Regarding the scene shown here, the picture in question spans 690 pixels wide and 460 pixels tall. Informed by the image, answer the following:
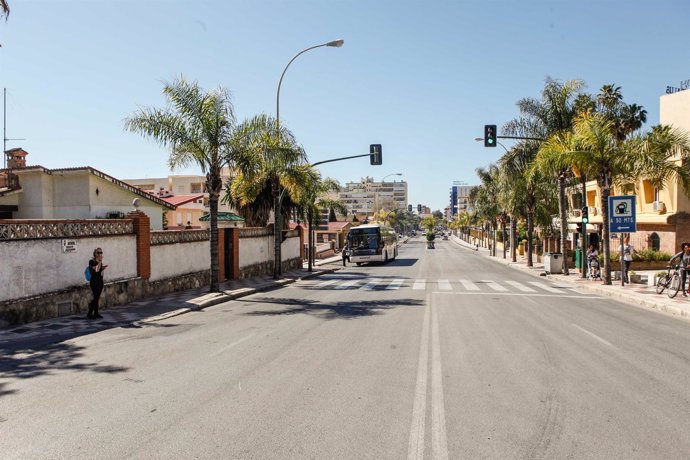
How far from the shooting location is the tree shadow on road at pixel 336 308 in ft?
45.1

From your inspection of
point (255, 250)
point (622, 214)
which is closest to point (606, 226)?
point (622, 214)

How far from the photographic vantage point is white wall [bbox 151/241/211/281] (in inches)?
710

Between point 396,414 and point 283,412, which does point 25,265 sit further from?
point 396,414

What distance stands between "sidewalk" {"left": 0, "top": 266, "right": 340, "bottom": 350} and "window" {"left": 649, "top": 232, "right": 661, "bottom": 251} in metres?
29.4

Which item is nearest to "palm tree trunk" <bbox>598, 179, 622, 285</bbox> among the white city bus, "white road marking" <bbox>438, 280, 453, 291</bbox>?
"white road marking" <bbox>438, 280, 453, 291</bbox>

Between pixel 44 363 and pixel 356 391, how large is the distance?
210 inches

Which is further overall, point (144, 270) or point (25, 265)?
point (144, 270)

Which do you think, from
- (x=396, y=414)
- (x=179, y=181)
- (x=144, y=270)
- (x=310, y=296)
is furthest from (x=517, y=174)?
(x=179, y=181)

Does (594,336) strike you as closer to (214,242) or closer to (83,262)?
(83,262)

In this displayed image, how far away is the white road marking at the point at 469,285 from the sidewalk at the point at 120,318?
858cm

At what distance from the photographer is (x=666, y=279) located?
58.7 ft

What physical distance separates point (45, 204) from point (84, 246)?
14162 mm

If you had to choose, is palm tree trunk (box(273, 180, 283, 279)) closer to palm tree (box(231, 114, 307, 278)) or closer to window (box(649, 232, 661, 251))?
palm tree (box(231, 114, 307, 278))

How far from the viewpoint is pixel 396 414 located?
5812 mm
